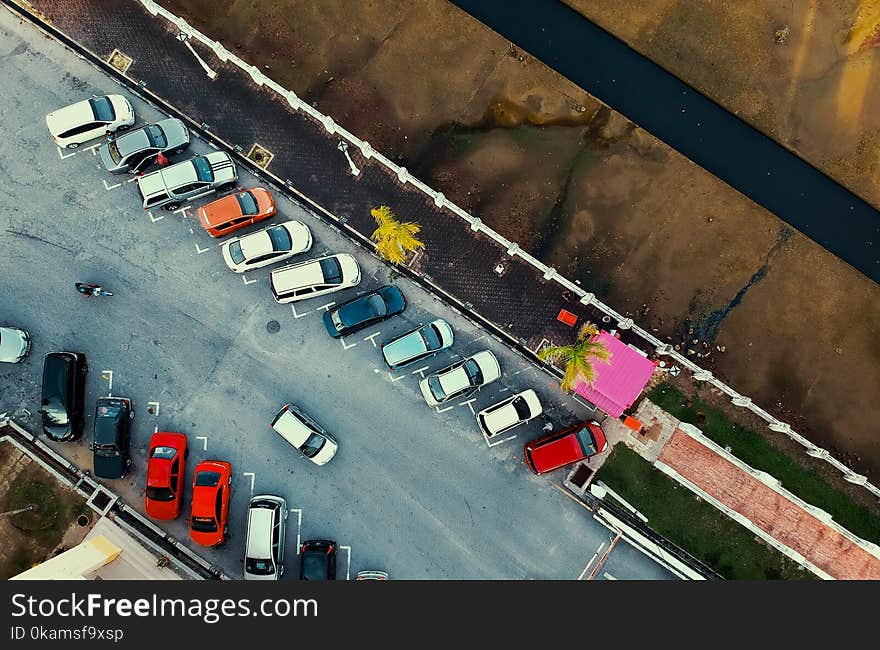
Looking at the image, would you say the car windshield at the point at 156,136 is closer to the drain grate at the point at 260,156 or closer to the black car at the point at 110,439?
the drain grate at the point at 260,156

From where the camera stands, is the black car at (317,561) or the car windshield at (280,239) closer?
the black car at (317,561)

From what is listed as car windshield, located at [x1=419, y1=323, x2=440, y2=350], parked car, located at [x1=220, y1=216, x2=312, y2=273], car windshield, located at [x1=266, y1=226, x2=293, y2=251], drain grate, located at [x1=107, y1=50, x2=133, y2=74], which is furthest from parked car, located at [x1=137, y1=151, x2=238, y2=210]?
car windshield, located at [x1=419, y1=323, x2=440, y2=350]

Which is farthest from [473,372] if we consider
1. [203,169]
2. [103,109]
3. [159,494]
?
[103,109]

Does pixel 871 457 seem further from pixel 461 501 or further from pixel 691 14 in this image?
pixel 691 14

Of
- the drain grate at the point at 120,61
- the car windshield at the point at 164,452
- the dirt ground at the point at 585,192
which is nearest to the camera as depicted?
the car windshield at the point at 164,452

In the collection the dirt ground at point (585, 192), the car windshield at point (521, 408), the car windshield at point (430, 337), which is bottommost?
the car windshield at point (521, 408)

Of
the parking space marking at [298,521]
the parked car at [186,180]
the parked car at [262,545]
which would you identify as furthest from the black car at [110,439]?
the parked car at [186,180]
